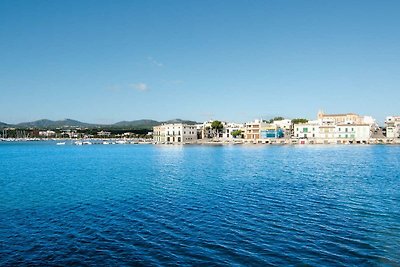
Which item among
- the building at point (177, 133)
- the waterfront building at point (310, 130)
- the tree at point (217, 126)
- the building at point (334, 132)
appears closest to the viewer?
the building at point (334, 132)

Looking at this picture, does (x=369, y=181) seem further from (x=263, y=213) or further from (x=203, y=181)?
(x=263, y=213)

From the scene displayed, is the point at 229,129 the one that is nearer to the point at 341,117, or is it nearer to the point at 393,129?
the point at 341,117

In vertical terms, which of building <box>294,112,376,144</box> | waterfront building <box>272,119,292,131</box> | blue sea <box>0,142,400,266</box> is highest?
waterfront building <box>272,119,292,131</box>

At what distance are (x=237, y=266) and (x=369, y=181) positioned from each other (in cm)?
2122

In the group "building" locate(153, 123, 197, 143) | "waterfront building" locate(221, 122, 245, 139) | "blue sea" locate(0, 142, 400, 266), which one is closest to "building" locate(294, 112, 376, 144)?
"waterfront building" locate(221, 122, 245, 139)

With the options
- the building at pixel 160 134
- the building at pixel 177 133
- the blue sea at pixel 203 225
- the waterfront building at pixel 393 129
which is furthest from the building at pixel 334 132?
the blue sea at pixel 203 225

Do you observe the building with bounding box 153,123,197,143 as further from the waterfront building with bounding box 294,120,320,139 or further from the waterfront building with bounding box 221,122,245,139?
the waterfront building with bounding box 294,120,320,139

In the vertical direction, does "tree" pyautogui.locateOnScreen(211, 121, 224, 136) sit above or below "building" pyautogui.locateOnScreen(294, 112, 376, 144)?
above

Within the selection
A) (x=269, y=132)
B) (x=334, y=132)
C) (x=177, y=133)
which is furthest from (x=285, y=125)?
(x=177, y=133)

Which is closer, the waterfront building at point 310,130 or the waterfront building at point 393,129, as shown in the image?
the waterfront building at point 310,130

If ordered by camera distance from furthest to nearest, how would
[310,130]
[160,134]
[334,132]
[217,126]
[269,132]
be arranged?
[217,126] < [160,134] < [269,132] < [310,130] < [334,132]

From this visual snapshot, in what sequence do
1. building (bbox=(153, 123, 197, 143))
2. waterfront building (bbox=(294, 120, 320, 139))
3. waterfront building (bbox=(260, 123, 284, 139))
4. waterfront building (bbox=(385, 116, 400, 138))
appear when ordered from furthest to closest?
building (bbox=(153, 123, 197, 143)) < waterfront building (bbox=(260, 123, 284, 139)) < waterfront building (bbox=(385, 116, 400, 138)) < waterfront building (bbox=(294, 120, 320, 139))

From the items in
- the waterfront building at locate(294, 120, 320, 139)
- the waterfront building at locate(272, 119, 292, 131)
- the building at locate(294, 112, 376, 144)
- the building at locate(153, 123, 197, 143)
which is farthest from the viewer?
the waterfront building at locate(272, 119, 292, 131)

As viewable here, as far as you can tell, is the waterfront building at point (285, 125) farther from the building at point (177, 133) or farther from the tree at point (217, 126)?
the building at point (177, 133)
